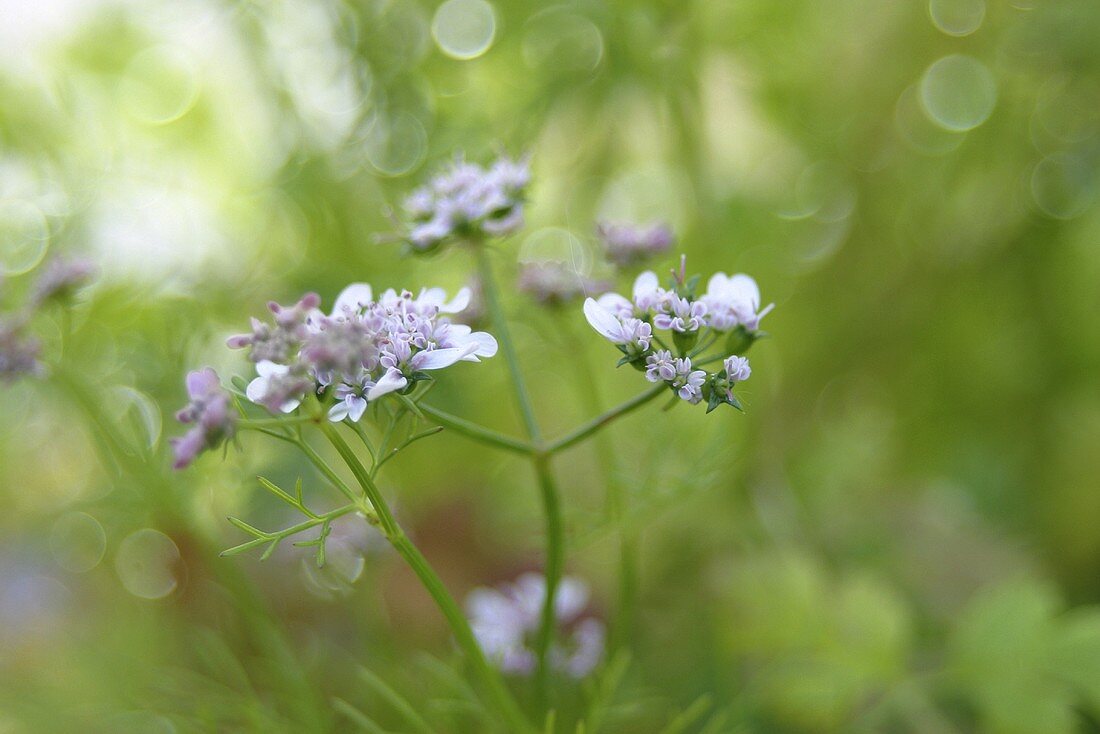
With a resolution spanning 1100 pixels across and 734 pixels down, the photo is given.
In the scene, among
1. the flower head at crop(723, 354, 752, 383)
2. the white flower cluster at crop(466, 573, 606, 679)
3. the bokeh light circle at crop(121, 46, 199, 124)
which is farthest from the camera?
the bokeh light circle at crop(121, 46, 199, 124)

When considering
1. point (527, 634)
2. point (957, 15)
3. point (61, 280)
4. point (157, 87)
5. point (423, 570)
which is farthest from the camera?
point (157, 87)

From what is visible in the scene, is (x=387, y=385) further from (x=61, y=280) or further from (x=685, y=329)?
(x=61, y=280)

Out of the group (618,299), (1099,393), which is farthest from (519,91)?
(1099,393)

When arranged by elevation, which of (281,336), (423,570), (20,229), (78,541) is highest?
(20,229)

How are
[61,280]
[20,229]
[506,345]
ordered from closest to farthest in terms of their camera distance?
[506,345] < [61,280] < [20,229]

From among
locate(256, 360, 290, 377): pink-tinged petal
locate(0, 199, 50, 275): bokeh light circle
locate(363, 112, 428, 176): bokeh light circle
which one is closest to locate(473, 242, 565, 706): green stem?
locate(256, 360, 290, 377): pink-tinged petal

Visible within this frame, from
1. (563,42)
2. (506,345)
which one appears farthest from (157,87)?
(506,345)

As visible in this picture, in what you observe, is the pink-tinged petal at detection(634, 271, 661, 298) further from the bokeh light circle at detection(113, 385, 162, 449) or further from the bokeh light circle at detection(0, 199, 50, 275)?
the bokeh light circle at detection(0, 199, 50, 275)
